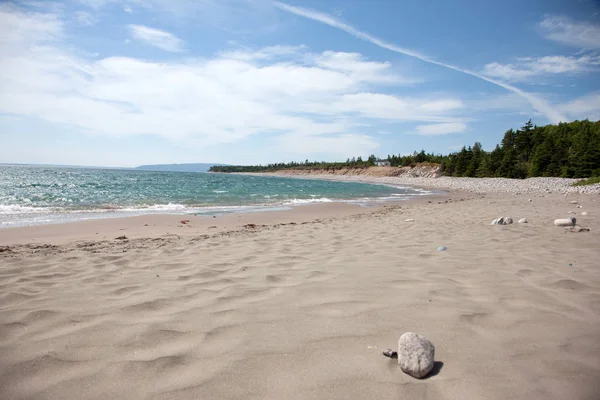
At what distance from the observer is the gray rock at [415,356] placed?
1.81 metres

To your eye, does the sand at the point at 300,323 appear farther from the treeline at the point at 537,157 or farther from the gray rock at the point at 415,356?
the treeline at the point at 537,157

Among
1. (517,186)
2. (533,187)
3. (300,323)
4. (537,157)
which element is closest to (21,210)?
(300,323)

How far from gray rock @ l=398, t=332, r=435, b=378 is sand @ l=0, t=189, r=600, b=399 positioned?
0.05m

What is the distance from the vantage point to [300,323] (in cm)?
249

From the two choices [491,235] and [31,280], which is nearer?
[31,280]

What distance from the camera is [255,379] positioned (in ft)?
5.98

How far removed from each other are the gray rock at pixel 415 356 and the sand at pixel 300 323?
54 millimetres

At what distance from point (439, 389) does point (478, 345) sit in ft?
2.04

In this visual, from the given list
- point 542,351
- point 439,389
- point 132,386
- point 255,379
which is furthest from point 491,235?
Result: point 132,386

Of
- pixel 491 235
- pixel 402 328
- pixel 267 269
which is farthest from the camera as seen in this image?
pixel 491 235

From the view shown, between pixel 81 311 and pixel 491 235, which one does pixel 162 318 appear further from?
pixel 491 235

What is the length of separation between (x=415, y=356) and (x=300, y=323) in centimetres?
95

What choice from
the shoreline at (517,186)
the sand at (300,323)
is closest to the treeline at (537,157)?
the shoreline at (517,186)

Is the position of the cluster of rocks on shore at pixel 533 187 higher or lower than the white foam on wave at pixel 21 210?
higher
